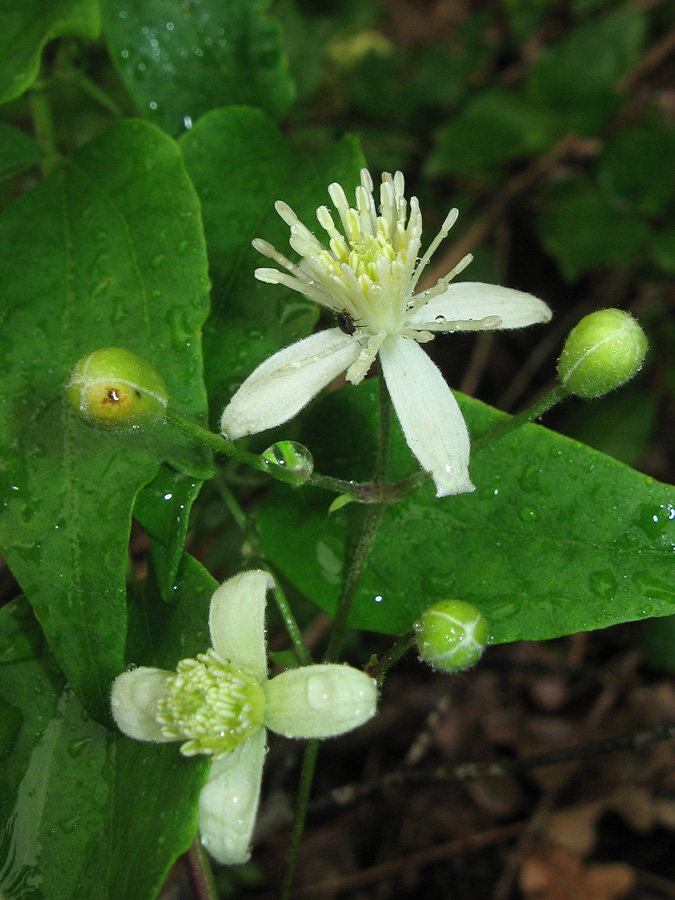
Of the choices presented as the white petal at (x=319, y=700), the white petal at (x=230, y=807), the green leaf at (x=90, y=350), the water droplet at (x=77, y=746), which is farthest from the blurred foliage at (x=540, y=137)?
the water droplet at (x=77, y=746)

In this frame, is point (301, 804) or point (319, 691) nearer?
point (319, 691)

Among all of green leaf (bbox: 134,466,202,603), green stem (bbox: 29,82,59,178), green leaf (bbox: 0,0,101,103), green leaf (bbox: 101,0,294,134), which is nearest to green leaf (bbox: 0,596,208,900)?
green leaf (bbox: 134,466,202,603)

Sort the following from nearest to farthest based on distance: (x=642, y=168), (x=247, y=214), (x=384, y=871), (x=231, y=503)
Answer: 1. (x=231, y=503)
2. (x=247, y=214)
3. (x=384, y=871)
4. (x=642, y=168)

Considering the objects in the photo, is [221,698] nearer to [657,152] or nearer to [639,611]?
[639,611]

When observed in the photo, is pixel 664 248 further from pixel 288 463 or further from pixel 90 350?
pixel 90 350

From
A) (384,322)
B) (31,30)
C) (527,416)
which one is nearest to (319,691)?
(527,416)

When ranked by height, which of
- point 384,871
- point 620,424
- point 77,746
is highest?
point 77,746
